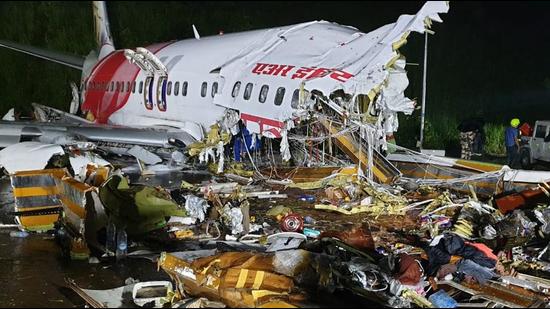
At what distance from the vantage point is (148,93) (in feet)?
61.1

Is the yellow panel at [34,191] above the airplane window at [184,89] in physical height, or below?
below

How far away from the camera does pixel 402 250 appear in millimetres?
9047

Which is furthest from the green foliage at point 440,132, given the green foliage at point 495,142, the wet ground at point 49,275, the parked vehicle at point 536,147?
the wet ground at point 49,275

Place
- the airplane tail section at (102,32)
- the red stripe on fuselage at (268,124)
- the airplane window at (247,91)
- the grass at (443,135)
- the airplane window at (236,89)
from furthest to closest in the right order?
the airplane tail section at (102,32) → the grass at (443,135) → the airplane window at (236,89) → the airplane window at (247,91) → the red stripe on fuselage at (268,124)

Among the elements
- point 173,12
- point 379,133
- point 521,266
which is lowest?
point 521,266

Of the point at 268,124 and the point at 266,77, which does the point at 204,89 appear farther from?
the point at 268,124

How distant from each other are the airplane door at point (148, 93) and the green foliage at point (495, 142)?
12.6 metres

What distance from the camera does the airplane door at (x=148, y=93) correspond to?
1850 cm

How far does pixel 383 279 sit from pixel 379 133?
6553mm

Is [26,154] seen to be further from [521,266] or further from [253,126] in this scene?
Answer: [521,266]

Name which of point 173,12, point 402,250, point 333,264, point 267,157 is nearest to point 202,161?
point 267,157

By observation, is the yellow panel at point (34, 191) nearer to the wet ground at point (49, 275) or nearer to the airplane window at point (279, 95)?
the wet ground at point (49, 275)

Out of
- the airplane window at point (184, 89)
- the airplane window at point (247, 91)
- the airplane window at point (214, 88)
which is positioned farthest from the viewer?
the airplane window at point (184, 89)

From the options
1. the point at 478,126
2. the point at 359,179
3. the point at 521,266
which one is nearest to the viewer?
the point at 521,266
